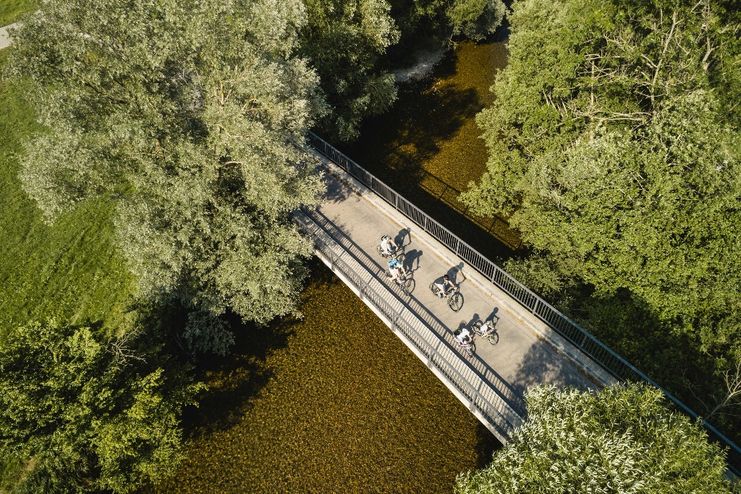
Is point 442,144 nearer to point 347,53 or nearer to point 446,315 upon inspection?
point 347,53

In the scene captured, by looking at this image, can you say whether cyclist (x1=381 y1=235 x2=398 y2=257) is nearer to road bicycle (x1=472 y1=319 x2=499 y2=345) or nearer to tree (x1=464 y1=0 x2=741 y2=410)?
road bicycle (x1=472 y1=319 x2=499 y2=345)

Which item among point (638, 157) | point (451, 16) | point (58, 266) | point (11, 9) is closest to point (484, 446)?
point (638, 157)

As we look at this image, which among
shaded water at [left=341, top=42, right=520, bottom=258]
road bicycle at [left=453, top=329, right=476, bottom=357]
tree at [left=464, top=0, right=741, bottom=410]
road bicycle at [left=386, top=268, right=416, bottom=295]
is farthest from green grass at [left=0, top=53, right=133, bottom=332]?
tree at [left=464, top=0, right=741, bottom=410]

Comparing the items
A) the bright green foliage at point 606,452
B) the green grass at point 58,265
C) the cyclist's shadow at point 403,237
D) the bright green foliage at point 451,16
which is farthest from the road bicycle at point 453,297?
the bright green foliage at point 451,16

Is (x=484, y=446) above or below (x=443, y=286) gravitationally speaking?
below

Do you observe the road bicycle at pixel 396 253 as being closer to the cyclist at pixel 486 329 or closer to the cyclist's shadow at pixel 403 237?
the cyclist's shadow at pixel 403 237

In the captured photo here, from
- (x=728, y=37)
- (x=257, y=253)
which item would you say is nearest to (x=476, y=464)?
(x=257, y=253)

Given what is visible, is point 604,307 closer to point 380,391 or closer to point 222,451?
point 380,391
